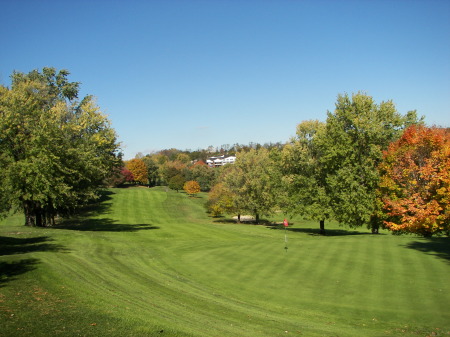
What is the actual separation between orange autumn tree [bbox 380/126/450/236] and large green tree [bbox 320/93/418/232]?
3.05 metres

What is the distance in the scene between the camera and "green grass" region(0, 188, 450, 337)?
11.2 m

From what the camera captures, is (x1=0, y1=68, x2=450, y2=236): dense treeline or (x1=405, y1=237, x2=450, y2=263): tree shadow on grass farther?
(x1=0, y1=68, x2=450, y2=236): dense treeline

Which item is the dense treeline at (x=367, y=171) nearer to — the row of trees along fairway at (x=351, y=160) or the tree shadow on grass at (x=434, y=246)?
the row of trees along fairway at (x=351, y=160)

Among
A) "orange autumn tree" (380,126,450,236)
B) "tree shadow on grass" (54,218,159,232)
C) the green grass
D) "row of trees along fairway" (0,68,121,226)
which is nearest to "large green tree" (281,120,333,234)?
"orange autumn tree" (380,126,450,236)

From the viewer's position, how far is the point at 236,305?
15672mm

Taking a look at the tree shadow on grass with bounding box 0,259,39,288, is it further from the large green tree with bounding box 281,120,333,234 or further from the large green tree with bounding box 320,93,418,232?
the large green tree with bounding box 281,120,333,234

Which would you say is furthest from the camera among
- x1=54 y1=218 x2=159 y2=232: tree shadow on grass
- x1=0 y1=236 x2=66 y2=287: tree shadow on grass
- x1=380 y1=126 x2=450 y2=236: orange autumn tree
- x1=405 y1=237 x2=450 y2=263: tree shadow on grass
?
x1=54 y1=218 x2=159 y2=232: tree shadow on grass

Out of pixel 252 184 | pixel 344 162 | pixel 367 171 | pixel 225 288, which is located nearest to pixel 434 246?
pixel 367 171

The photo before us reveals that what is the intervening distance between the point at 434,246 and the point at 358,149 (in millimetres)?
15150

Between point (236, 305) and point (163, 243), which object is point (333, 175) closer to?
point (163, 243)

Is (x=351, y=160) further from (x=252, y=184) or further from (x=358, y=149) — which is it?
(x=252, y=184)

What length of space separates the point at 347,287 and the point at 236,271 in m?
6.54

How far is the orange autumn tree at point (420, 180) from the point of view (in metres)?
27.1

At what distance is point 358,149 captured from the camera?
1512 inches
